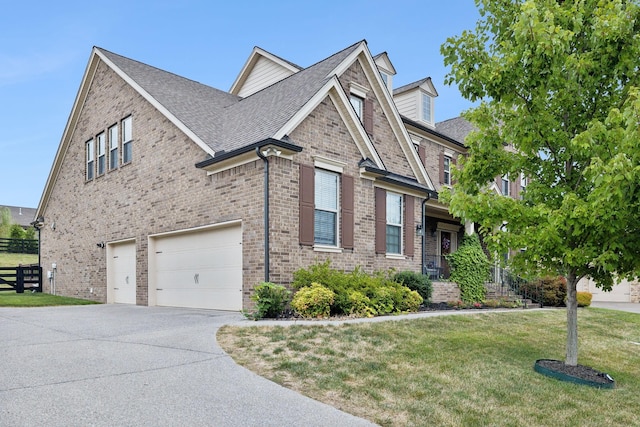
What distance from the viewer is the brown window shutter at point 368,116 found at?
15469mm

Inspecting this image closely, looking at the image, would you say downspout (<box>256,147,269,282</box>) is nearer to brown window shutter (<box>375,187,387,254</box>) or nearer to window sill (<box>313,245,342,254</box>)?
window sill (<box>313,245,342,254</box>)

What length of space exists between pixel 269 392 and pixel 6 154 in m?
37.4

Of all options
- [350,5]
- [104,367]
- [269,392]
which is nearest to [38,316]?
[104,367]

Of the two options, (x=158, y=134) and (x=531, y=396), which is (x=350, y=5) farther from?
(x=531, y=396)

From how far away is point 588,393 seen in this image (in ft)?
20.6

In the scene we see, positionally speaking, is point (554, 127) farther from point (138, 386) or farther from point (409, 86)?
point (409, 86)

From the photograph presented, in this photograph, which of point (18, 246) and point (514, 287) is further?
point (18, 246)

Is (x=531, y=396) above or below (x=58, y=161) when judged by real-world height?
below

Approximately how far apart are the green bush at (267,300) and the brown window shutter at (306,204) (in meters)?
1.72

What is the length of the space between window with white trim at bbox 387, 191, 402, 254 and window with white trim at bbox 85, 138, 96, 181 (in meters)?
11.1

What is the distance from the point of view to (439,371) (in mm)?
6734

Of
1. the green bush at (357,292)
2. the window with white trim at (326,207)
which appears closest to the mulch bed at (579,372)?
the green bush at (357,292)

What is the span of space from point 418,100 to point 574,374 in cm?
1586

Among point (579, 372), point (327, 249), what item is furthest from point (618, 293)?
point (579, 372)
